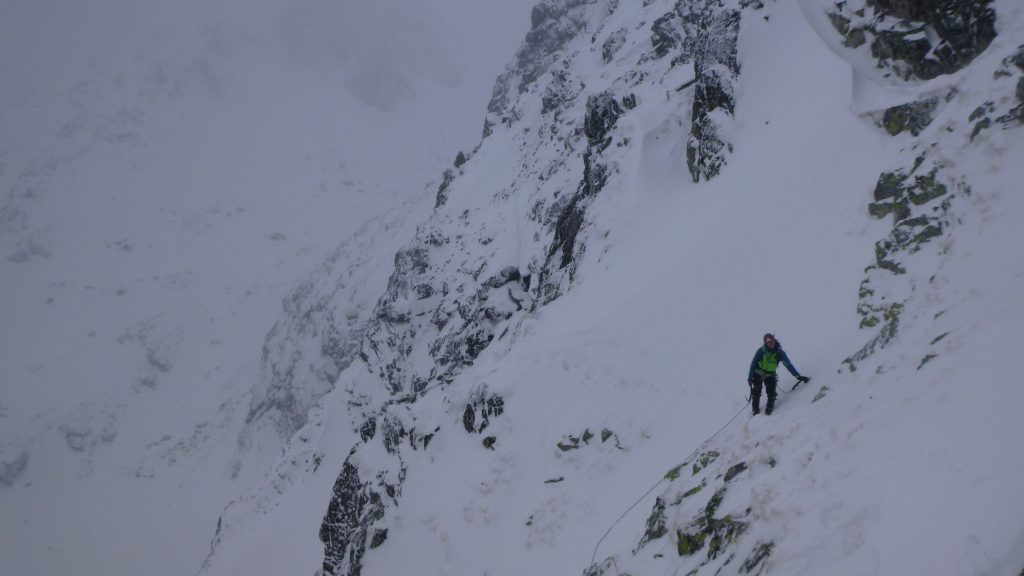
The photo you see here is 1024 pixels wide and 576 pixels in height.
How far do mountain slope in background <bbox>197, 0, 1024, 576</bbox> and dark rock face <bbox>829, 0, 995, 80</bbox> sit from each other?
0.15ft

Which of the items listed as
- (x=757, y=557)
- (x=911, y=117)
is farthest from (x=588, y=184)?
(x=757, y=557)

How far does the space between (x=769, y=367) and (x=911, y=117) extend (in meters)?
6.71

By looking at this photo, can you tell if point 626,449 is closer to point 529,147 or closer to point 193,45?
point 529,147

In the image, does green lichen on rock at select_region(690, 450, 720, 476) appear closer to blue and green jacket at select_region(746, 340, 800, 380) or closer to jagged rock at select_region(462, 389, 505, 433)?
blue and green jacket at select_region(746, 340, 800, 380)

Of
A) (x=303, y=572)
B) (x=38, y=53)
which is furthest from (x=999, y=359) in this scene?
(x=38, y=53)

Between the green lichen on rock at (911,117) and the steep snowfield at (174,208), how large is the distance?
126ft

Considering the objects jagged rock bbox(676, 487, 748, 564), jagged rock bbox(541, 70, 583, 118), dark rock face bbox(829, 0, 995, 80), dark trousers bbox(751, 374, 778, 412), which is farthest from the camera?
jagged rock bbox(541, 70, 583, 118)

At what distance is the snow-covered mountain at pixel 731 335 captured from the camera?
19.5 ft

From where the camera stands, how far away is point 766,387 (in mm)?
9180

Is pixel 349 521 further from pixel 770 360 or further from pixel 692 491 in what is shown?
pixel 770 360

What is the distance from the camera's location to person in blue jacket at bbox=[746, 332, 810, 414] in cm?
903

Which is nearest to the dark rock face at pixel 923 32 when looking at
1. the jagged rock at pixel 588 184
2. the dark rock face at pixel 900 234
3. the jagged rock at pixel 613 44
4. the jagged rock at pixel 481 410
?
the dark rock face at pixel 900 234

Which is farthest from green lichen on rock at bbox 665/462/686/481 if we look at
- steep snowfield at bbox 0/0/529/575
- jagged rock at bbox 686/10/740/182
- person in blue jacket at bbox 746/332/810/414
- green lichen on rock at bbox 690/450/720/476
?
steep snowfield at bbox 0/0/529/575

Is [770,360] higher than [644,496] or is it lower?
higher
